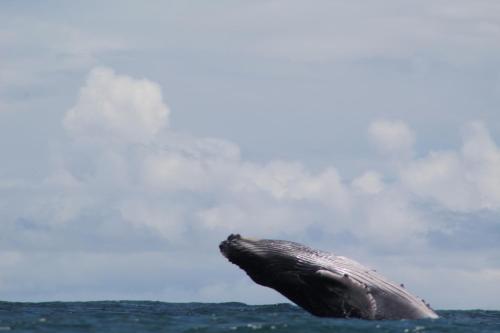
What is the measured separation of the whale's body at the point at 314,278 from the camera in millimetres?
34156

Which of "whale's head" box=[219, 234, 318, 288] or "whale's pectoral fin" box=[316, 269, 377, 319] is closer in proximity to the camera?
"whale's pectoral fin" box=[316, 269, 377, 319]

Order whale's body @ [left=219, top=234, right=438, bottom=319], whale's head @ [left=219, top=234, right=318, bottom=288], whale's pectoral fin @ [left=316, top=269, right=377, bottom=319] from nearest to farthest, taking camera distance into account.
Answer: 1. whale's pectoral fin @ [left=316, top=269, right=377, bottom=319]
2. whale's body @ [left=219, top=234, right=438, bottom=319]
3. whale's head @ [left=219, top=234, right=318, bottom=288]

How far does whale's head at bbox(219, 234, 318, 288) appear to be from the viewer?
3438 centimetres

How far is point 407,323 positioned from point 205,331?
6092mm

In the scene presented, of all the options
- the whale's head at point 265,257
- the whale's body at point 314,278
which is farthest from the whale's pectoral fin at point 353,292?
the whale's head at point 265,257

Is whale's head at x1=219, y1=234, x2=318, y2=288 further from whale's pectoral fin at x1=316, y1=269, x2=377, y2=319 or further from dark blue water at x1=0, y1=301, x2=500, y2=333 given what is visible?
dark blue water at x1=0, y1=301, x2=500, y2=333

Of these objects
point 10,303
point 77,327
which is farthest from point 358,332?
point 10,303

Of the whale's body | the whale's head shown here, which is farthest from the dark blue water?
the whale's head

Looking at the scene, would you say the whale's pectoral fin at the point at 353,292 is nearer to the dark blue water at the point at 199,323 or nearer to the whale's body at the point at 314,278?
the whale's body at the point at 314,278

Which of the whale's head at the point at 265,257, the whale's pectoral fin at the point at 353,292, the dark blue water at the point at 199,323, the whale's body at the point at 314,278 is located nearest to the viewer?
the dark blue water at the point at 199,323

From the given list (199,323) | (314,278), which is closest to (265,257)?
(314,278)

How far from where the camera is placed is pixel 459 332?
1345 inches

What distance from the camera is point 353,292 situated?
3403 cm

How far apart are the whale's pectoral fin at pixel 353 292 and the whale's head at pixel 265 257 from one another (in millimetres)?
707
